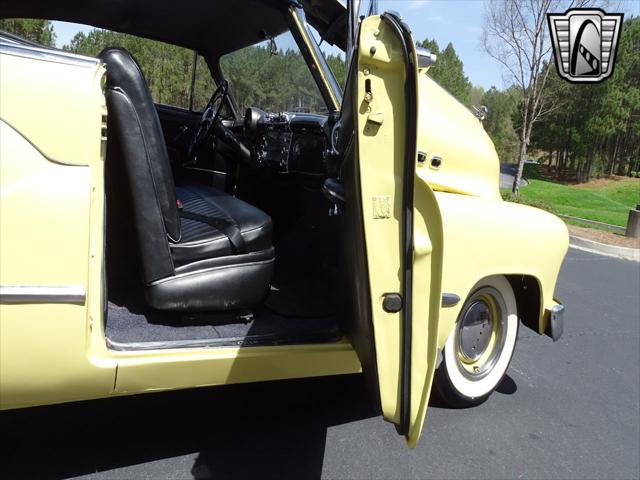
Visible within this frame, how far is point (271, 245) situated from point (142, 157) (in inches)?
27.3

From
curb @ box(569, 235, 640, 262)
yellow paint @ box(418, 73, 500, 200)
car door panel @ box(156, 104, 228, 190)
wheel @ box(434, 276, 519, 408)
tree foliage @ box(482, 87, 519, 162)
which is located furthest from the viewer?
tree foliage @ box(482, 87, 519, 162)

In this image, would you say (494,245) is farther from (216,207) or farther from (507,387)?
(216,207)

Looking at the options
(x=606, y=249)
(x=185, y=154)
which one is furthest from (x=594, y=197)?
(x=185, y=154)

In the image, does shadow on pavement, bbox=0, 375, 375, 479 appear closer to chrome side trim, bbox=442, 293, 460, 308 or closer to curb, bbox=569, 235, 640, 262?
chrome side trim, bbox=442, 293, 460, 308

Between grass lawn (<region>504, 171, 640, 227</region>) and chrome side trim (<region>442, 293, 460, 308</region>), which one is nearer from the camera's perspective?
chrome side trim (<region>442, 293, 460, 308</region>)

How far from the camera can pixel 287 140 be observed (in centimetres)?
330

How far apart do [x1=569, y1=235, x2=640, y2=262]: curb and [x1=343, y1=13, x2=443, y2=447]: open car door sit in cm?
780

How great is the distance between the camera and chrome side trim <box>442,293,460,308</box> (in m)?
2.30

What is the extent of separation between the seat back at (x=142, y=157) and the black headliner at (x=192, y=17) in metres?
1.26

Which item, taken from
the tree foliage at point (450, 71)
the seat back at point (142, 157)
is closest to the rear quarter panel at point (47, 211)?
the seat back at point (142, 157)

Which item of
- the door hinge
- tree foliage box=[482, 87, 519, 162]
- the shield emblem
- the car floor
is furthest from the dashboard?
tree foliage box=[482, 87, 519, 162]

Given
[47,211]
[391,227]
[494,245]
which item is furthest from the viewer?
[494,245]

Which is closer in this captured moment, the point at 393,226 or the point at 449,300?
the point at 393,226

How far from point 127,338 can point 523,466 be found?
185 cm
